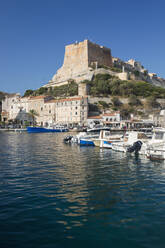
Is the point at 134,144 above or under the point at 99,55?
under

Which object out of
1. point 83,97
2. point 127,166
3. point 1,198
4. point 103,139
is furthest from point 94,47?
point 1,198

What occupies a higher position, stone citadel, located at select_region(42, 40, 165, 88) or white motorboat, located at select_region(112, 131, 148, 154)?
stone citadel, located at select_region(42, 40, 165, 88)

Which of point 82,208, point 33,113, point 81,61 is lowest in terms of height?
point 82,208

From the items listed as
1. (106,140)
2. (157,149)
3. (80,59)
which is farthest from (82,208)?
(80,59)

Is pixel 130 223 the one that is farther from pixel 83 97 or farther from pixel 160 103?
pixel 160 103

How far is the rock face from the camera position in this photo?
87812mm

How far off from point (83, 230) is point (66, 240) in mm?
649

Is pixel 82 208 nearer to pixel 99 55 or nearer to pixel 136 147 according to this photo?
pixel 136 147

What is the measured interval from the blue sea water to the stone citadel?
74339 mm

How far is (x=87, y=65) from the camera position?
87.4m

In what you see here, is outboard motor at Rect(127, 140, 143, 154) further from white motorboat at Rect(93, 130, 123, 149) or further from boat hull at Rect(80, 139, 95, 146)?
boat hull at Rect(80, 139, 95, 146)

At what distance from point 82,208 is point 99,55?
90.4 metres

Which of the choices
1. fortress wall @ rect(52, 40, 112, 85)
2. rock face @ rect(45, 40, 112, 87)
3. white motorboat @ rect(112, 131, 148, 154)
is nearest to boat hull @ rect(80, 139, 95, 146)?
white motorboat @ rect(112, 131, 148, 154)

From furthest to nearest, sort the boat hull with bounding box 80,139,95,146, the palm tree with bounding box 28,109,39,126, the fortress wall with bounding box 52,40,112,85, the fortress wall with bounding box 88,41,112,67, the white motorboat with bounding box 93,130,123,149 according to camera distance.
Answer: the fortress wall with bounding box 88,41,112,67, the fortress wall with bounding box 52,40,112,85, the palm tree with bounding box 28,109,39,126, the boat hull with bounding box 80,139,95,146, the white motorboat with bounding box 93,130,123,149
